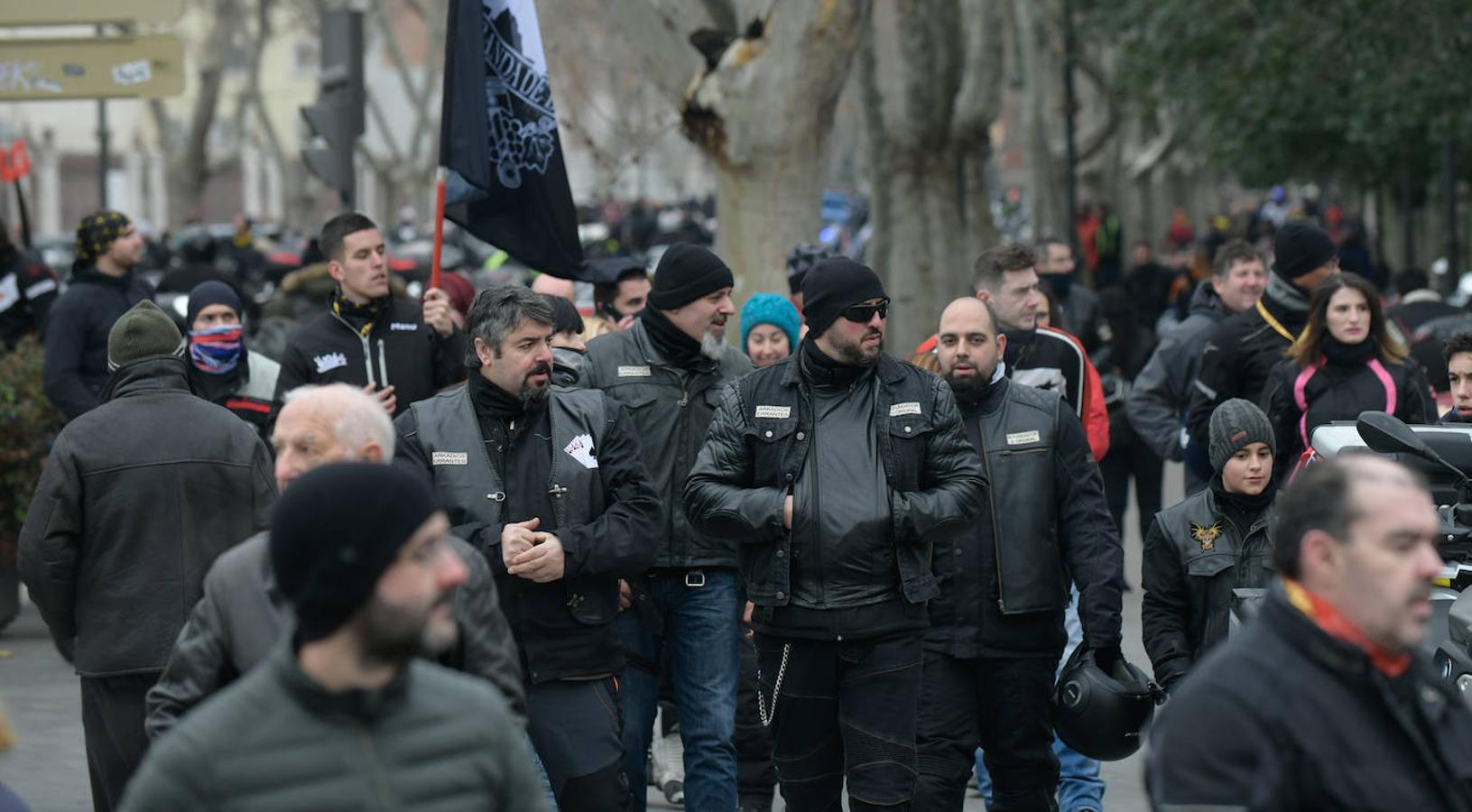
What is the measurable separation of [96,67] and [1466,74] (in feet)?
39.5

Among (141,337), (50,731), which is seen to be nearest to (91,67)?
(50,731)

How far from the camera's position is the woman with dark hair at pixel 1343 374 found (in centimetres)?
832

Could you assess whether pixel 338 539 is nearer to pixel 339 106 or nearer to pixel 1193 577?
pixel 1193 577

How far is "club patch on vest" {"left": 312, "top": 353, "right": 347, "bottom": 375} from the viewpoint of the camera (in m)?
8.24

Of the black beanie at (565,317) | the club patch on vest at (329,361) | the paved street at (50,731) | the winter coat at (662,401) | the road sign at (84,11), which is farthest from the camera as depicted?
the road sign at (84,11)

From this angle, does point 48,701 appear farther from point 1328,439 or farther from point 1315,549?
point 1315,549

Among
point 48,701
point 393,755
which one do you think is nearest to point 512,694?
point 393,755

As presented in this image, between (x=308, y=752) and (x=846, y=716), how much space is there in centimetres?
335

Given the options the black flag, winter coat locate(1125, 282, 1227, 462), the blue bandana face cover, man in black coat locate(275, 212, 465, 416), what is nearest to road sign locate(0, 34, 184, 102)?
the black flag

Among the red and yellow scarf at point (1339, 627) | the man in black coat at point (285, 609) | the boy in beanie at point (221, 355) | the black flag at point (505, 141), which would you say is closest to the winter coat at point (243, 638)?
the man in black coat at point (285, 609)

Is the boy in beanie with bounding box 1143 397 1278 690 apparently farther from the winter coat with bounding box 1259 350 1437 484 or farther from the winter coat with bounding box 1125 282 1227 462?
the winter coat with bounding box 1125 282 1227 462

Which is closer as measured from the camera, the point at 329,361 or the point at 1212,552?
the point at 1212,552

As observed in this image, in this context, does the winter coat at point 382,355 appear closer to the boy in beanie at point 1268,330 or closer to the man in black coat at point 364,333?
the man in black coat at point 364,333

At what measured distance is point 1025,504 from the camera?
23.3 ft
